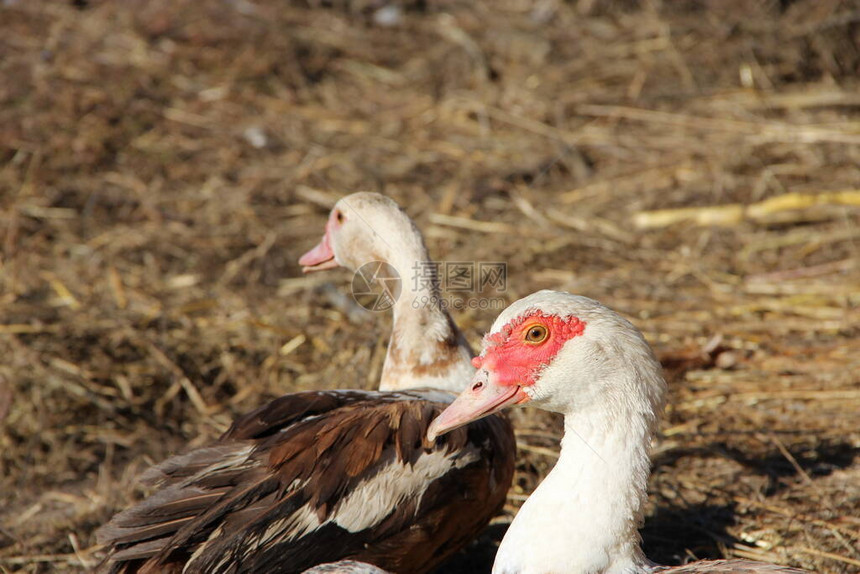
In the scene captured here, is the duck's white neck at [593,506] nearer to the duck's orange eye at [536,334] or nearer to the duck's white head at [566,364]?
the duck's white head at [566,364]

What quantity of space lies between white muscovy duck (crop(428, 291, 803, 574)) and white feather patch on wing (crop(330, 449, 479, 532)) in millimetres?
489

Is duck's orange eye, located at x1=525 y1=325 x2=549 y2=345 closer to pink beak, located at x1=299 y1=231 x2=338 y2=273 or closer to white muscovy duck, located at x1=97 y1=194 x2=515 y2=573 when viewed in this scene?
white muscovy duck, located at x1=97 y1=194 x2=515 y2=573

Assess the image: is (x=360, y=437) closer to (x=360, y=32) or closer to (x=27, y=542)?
(x=27, y=542)

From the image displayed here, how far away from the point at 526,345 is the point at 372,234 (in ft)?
4.60

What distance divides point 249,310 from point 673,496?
2462mm

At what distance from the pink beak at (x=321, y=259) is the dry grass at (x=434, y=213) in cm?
47

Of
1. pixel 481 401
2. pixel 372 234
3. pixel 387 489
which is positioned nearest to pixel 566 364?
pixel 481 401

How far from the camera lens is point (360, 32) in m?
8.31

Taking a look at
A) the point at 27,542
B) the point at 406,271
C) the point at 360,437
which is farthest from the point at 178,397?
the point at 360,437

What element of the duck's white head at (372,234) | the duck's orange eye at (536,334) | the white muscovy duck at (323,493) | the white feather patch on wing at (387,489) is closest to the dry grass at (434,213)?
the duck's white head at (372,234)

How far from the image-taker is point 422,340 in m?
3.60

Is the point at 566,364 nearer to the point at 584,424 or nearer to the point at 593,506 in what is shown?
the point at 584,424

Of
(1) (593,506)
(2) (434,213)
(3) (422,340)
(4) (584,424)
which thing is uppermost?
(4) (584,424)

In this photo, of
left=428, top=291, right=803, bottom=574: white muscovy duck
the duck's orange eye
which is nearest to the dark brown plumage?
left=428, top=291, right=803, bottom=574: white muscovy duck
